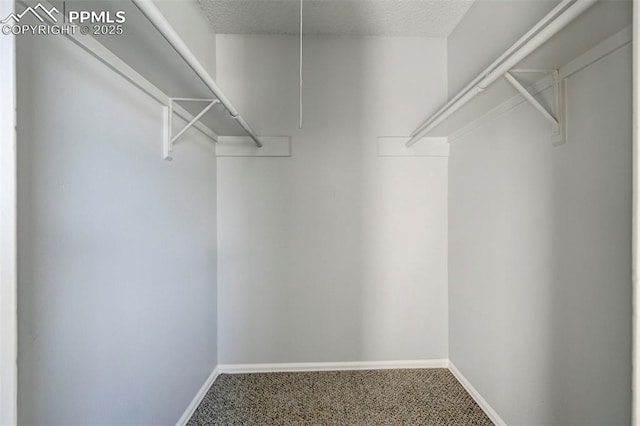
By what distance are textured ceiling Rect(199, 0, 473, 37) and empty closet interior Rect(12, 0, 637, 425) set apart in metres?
0.02

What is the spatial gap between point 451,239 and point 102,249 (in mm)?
1955

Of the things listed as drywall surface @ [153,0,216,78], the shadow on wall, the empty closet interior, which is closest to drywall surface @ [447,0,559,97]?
the empty closet interior

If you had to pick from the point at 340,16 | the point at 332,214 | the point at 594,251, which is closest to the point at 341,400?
the point at 332,214

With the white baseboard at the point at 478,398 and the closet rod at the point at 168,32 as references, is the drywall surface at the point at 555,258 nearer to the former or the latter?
the white baseboard at the point at 478,398

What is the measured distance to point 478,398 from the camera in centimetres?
167

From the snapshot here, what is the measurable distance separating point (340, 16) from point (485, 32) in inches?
33.8

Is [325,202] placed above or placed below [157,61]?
below

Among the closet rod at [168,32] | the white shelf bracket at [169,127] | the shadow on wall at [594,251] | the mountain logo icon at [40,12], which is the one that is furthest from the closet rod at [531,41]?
the mountain logo icon at [40,12]

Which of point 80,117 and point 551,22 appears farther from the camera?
point 80,117

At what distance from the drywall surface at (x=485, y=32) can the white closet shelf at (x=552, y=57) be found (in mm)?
285

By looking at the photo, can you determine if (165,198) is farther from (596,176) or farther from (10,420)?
(596,176)

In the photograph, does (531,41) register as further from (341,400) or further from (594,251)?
(341,400)

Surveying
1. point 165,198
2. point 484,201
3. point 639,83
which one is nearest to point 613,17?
point 639,83

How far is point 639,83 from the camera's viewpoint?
578mm
